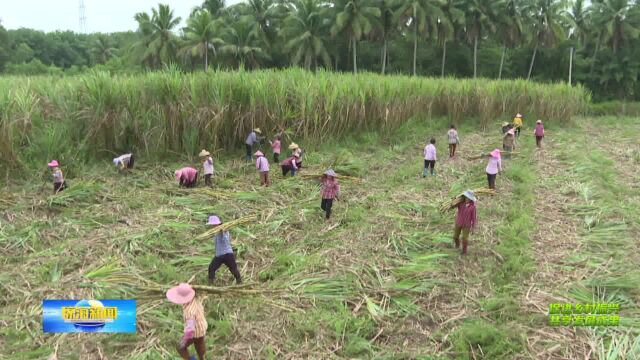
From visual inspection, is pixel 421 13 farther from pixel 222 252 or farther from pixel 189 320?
pixel 189 320

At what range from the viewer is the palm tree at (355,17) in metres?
32.2

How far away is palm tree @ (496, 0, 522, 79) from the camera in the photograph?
35.5 meters

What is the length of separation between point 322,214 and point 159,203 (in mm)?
2760

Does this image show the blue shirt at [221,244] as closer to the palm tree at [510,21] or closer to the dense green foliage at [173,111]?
the dense green foliage at [173,111]

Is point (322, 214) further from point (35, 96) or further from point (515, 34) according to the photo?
point (515, 34)

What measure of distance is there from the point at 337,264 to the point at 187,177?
3952 mm

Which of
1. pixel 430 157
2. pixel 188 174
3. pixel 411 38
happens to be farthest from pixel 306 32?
pixel 188 174

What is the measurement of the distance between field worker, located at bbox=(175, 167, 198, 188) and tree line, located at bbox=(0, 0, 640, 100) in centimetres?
2593

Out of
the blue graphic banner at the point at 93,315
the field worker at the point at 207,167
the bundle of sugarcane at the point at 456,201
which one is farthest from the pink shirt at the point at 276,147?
the blue graphic banner at the point at 93,315

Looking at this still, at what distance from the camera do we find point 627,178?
9977 mm

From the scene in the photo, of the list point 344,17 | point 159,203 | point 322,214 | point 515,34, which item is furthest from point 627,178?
point 515,34

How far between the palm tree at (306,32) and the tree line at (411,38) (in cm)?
7

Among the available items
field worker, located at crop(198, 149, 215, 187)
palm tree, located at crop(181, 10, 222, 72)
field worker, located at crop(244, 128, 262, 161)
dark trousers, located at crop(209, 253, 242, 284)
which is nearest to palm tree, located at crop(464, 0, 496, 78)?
palm tree, located at crop(181, 10, 222, 72)

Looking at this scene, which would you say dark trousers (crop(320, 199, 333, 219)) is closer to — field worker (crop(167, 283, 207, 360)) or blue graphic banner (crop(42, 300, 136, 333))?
field worker (crop(167, 283, 207, 360))
